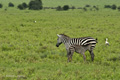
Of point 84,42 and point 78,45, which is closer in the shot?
point 78,45

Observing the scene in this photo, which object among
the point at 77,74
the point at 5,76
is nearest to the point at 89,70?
the point at 77,74

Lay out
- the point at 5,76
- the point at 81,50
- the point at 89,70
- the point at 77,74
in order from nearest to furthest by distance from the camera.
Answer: the point at 5,76
the point at 77,74
the point at 89,70
the point at 81,50

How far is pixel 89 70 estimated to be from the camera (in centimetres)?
906

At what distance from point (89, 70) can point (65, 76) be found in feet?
4.38

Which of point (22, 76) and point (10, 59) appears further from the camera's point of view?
point (10, 59)

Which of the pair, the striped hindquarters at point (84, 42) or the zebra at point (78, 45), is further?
the striped hindquarters at point (84, 42)

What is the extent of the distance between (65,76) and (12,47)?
232 inches

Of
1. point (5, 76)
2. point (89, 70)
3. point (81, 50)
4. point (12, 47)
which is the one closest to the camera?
point (5, 76)

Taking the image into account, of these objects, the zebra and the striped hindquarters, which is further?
the striped hindquarters

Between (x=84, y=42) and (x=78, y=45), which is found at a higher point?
(x=84, y=42)

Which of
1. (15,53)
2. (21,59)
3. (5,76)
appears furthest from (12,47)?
(5,76)

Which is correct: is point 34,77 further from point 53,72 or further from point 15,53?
point 15,53

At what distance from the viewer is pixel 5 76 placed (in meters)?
7.93

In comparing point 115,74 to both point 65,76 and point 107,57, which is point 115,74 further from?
point 107,57
